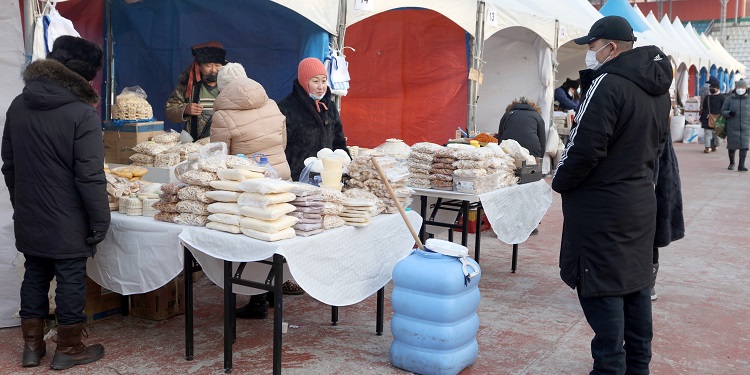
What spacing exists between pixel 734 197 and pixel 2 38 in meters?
10.5

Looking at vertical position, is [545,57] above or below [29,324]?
above

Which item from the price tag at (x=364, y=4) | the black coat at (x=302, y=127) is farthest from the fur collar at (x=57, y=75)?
the price tag at (x=364, y=4)

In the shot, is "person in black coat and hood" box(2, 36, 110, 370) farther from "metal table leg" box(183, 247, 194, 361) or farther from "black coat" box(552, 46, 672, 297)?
"black coat" box(552, 46, 672, 297)

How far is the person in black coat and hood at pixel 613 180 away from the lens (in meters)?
3.34

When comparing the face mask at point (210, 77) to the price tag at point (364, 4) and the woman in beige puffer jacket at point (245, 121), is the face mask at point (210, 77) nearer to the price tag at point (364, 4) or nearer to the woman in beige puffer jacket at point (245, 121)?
the price tag at point (364, 4)

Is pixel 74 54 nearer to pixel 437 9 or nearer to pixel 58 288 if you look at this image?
pixel 58 288

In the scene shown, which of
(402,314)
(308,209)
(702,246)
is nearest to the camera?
(308,209)

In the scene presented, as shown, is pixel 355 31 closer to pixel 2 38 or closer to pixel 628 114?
pixel 2 38

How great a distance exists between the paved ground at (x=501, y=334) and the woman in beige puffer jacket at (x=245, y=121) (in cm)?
118

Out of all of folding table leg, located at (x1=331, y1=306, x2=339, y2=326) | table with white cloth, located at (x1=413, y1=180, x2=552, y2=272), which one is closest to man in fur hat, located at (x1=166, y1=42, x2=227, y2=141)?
table with white cloth, located at (x1=413, y1=180, x2=552, y2=272)

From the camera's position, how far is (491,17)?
30.7ft

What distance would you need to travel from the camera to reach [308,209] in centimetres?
359

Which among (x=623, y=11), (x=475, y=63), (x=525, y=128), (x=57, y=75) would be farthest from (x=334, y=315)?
(x=623, y=11)

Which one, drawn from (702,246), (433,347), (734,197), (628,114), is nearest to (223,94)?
(433,347)
